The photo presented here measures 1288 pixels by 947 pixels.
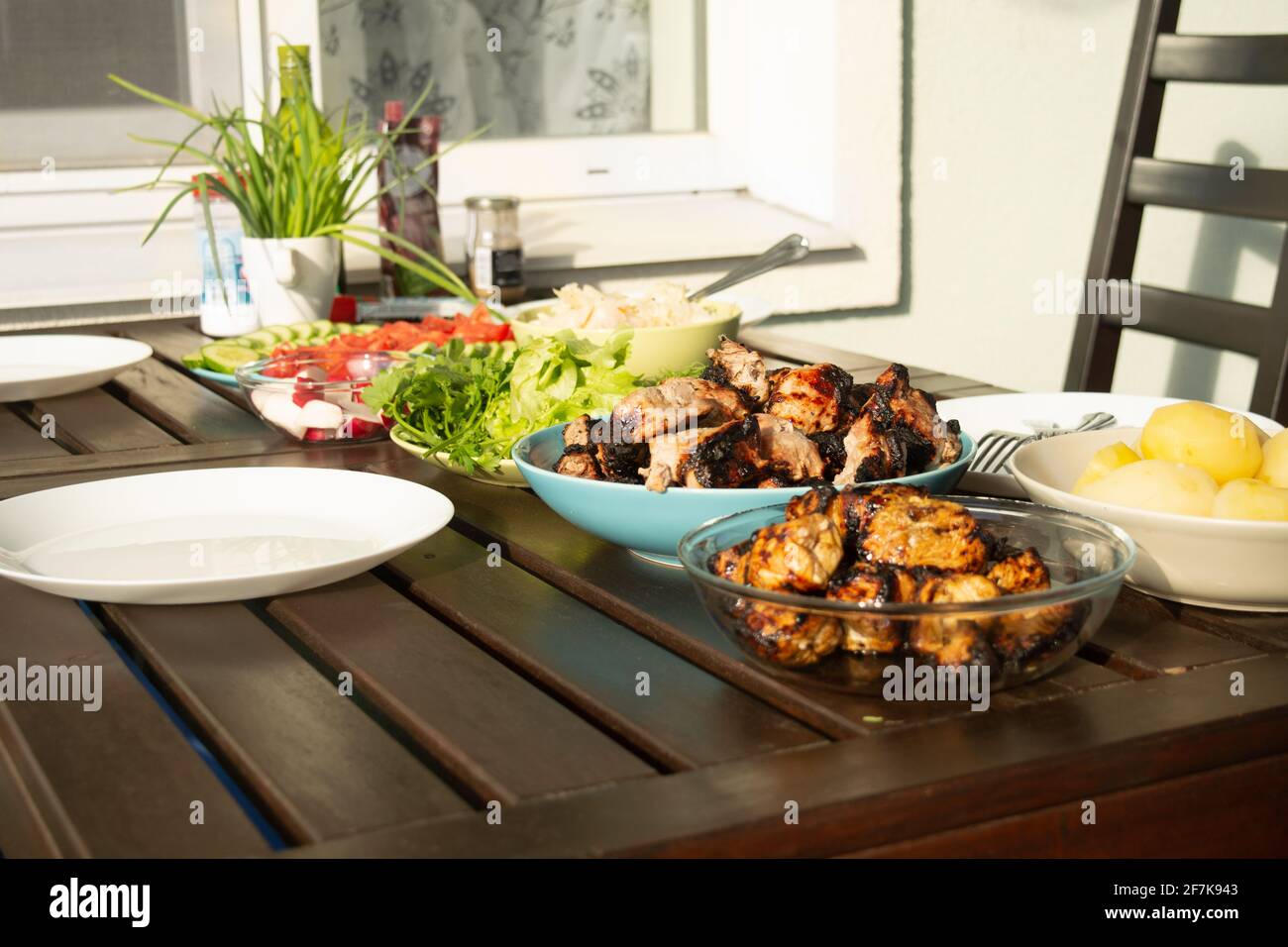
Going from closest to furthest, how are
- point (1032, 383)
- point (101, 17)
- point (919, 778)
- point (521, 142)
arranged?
1. point (919, 778)
2. point (101, 17)
3. point (521, 142)
4. point (1032, 383)

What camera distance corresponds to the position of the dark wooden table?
624 mm

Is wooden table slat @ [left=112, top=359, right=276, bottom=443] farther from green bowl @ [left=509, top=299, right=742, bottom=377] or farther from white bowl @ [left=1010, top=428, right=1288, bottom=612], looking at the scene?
white bowl @ [left=1010, top=428, right=1288, bottom=612]

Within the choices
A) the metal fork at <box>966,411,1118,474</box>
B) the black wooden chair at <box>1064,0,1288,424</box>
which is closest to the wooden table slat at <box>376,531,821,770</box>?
the metal fork at <box>966,411,1118,474</box>

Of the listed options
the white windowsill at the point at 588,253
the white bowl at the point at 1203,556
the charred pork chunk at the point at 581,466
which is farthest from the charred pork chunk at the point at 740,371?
the white windowsill at the point at 588,253

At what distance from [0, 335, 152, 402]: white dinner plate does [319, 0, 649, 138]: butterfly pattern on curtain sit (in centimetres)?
92

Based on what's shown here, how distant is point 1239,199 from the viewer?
1796 millimetres

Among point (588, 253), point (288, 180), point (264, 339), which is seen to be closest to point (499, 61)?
point (588, 253)

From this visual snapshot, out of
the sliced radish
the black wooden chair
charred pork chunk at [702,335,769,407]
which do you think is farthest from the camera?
the black wooden chair

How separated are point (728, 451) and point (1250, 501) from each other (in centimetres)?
30

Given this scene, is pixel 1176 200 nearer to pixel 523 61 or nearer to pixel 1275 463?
pixel 1275 463

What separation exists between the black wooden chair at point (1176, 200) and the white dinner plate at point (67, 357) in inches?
47.7

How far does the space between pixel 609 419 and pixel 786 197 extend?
1.89 m

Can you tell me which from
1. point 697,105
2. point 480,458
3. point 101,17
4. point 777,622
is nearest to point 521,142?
point 697,105
